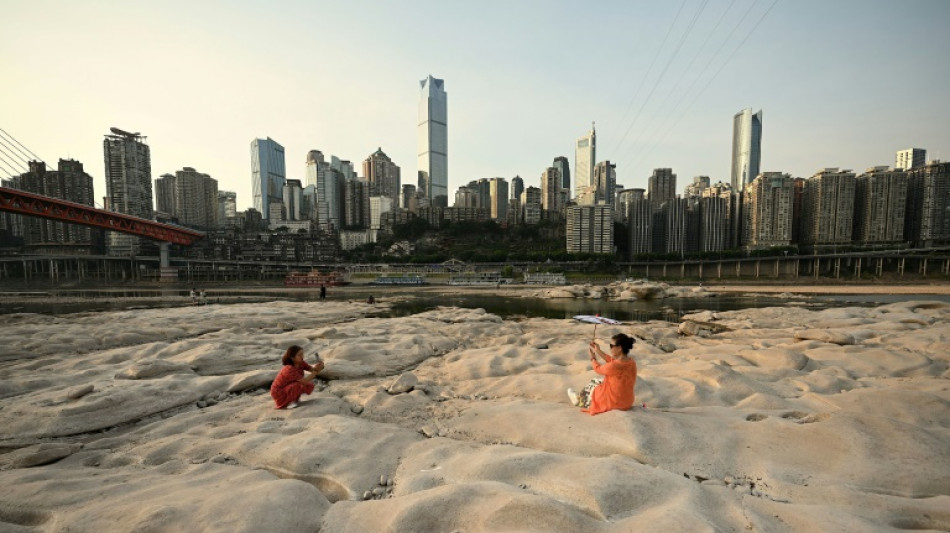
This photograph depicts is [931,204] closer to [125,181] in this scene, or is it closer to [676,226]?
[676,226]

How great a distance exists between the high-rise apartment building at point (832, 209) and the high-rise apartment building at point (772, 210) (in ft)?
19.9

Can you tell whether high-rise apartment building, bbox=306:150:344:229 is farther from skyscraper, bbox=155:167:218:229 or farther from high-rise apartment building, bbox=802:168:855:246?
high-rise apartment building, bbox=802:168:855:246

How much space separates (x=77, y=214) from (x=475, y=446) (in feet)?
317

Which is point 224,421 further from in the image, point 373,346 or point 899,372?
point 899,372

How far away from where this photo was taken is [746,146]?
192 metres

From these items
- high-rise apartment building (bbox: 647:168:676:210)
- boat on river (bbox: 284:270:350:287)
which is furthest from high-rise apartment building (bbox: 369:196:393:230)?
high-rise apartment building (bbox: 647:168:676:210)

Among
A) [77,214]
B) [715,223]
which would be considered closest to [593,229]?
[715,223]

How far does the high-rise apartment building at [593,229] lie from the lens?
392 feet

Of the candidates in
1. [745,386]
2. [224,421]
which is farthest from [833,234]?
Result: [224,421]

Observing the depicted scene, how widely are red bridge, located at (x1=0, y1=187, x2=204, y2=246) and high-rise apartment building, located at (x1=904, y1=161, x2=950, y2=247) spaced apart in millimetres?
180526

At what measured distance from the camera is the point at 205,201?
16875 centimetres

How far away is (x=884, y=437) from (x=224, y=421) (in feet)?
31.3

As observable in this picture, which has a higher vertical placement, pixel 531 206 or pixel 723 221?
pixel 531 206

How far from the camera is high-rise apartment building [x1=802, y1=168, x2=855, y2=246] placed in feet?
332
